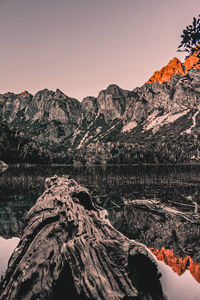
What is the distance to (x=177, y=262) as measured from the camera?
11719 mm

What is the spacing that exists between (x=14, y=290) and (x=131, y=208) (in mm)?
19193

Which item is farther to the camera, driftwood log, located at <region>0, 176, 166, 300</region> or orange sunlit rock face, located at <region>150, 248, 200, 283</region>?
orange sunlit rock face, located at <region>150, 248, 200, 283</region>

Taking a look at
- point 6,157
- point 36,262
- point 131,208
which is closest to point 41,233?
point 36,262

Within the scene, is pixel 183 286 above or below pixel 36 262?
below

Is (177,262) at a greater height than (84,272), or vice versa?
(84,272)

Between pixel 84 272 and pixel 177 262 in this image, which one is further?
pixel 177 262

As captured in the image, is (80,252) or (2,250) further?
(2,250)

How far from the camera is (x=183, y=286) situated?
9.09m

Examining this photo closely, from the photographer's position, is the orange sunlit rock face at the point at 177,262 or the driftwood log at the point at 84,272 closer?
the driftwood log at the point at 84,272

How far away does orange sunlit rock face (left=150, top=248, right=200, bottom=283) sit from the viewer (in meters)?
10.5

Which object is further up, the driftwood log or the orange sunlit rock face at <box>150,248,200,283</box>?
the driftwood log

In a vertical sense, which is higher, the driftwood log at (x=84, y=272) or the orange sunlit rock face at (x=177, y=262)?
the driftwood log at (x=84, y=272)

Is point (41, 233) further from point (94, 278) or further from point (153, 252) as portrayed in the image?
point (153, 252)

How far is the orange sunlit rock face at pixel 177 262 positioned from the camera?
1055 centimetres
